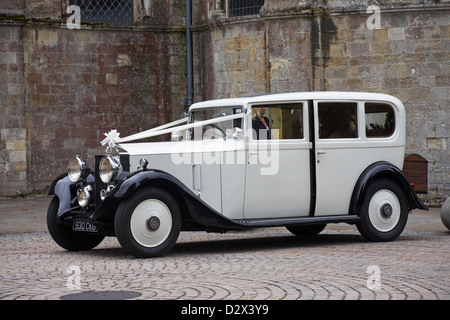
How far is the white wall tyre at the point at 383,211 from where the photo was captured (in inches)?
442

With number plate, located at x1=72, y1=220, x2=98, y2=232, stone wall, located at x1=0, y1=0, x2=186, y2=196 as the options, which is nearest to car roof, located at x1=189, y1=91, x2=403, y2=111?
number plate, located at x1=72, y1=220, x2=98, y2=232

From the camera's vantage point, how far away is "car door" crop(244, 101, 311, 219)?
1066 cm

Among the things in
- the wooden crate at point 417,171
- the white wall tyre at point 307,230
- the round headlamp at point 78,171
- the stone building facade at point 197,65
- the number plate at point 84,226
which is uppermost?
the stone building facade at point 197,65

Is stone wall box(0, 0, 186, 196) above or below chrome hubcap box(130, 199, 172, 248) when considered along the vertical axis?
above

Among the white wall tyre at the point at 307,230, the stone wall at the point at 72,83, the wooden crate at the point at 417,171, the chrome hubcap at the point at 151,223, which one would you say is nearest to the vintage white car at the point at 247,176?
the chrome hubcap at the point at 151,223

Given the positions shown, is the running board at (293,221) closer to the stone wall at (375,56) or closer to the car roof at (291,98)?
the car roof at (291,98)

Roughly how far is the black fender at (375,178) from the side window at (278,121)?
3.00ft

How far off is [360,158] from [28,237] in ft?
15.5

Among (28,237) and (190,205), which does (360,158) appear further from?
(28,237)

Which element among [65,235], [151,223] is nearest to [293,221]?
[151,223]

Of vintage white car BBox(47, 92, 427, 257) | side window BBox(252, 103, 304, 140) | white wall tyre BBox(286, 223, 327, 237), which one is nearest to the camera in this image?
vintage white car BBox(47, 92, 427, 257)

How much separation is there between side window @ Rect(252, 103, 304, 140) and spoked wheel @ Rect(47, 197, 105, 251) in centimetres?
217

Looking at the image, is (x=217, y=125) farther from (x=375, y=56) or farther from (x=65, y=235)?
(x=375, y=56)

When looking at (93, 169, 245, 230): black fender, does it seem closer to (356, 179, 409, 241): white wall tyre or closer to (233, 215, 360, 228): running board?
(233, 215, 360, 228): running board
